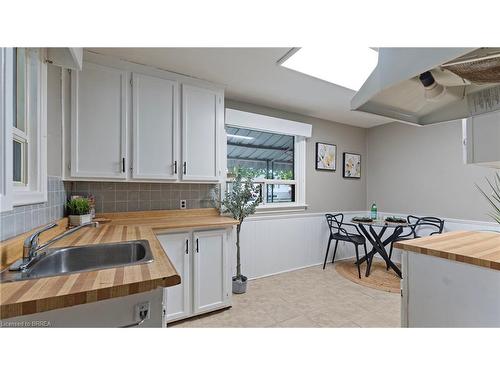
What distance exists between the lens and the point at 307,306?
241 centimetres

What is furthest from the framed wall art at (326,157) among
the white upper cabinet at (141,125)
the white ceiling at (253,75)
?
the white upper cabinet at (141,125)

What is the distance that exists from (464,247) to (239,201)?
184cm

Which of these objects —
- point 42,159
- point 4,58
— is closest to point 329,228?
point 42,159

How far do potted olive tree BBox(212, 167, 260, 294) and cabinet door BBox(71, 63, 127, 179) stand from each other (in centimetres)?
105

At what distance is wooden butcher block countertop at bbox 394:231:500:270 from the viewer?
1176 mm

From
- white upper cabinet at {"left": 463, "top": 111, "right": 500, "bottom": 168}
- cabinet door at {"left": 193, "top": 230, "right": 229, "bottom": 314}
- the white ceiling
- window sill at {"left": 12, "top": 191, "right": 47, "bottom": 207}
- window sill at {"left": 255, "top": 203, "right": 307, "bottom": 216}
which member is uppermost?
the white ceiling

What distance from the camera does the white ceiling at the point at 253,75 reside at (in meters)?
1.96

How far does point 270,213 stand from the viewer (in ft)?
10.9

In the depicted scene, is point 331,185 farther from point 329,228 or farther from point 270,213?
point 270,213

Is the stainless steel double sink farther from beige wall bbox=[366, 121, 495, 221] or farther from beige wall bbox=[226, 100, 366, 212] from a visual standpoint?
beige wall bbox=[366, 121, 495, 221]

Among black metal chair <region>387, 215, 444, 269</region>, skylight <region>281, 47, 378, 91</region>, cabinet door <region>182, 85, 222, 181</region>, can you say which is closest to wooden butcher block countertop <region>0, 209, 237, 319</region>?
cabinet door <region>182, 85, 222, 181</region>

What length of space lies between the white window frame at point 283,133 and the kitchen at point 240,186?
0.08ft
